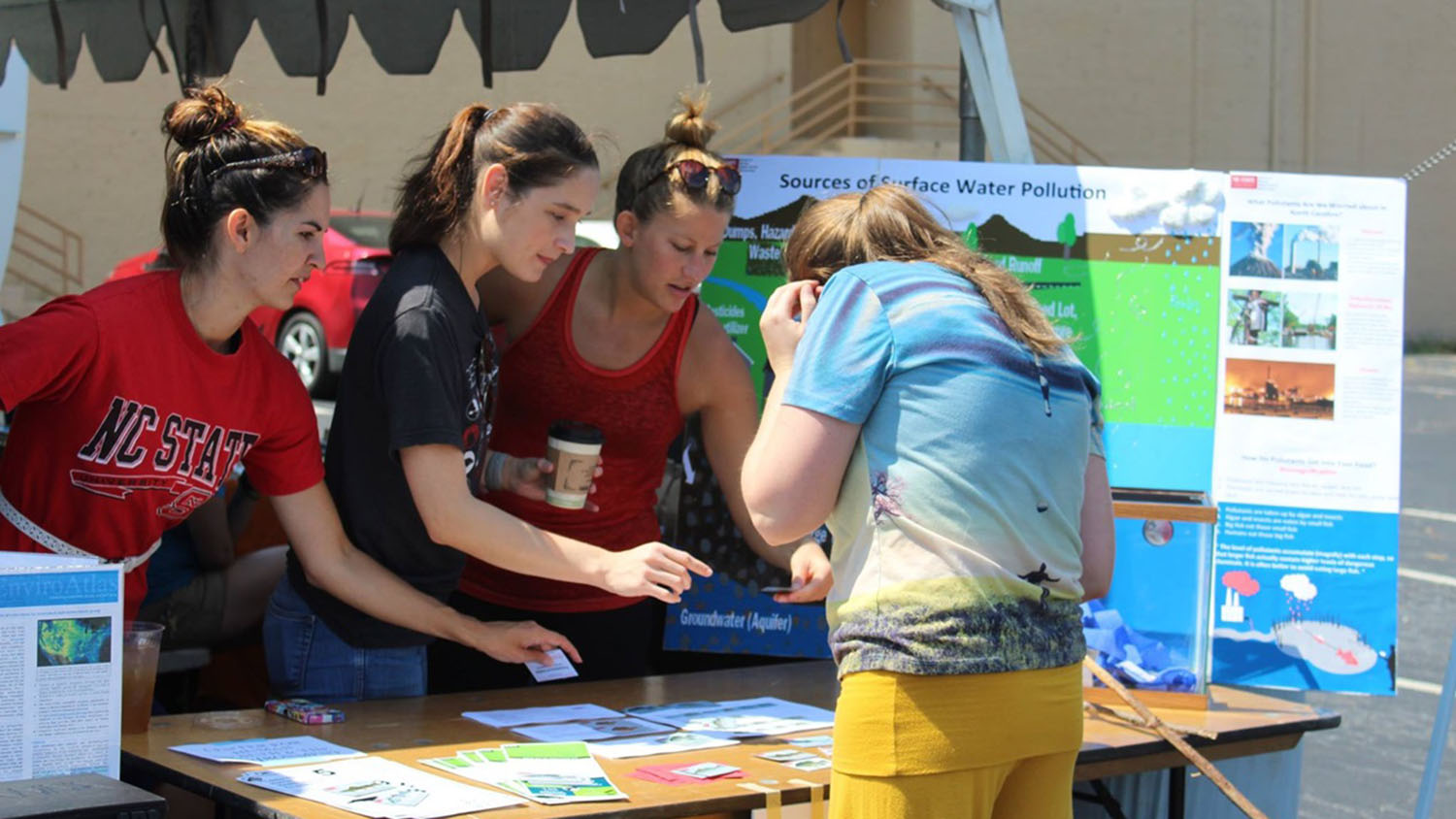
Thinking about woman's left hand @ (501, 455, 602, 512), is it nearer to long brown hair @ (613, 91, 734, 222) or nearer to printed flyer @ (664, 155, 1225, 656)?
long brown hair @ (613, 91, 734, 222)

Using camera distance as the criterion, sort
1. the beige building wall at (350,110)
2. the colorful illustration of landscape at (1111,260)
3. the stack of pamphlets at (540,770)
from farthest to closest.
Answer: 1. the beige building wall at (350,110)
2. the colorful illustration of landscape at (1111,260)
3. the stack of pamphlets at (540,770)

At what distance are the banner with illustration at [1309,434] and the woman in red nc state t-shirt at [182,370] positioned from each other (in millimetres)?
1932

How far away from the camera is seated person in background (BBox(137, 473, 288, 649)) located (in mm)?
3395

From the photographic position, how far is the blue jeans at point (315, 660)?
8.21 feet

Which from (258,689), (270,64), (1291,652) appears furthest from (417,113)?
(1291,652)

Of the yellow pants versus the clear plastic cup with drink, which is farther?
the clear plastic cup with drink

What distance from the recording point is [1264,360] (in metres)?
3.21

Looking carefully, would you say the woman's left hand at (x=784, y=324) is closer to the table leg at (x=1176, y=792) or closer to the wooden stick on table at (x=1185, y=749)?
the wooden stick on table at (x=1185, y=749)

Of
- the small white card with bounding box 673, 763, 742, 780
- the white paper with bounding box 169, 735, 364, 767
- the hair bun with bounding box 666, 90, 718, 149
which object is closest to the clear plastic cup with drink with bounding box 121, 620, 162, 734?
the white paper with bounding box 169, 735, 364, 767

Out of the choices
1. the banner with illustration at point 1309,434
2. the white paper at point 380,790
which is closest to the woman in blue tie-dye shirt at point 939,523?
the white paper at point 380,790

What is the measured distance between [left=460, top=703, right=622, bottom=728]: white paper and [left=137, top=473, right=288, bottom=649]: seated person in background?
119cm

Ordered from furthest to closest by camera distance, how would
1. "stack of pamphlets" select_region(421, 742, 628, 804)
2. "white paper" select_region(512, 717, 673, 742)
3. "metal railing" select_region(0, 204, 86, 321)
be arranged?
1. "metal railing" select_region(0, 204, 86, 321)
2. "white paper" select_region(512, 717, 673, 742)
3. "stack of pamphlets" select_region(421, 742, 628, 804)

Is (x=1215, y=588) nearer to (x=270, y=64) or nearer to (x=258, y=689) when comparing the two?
(x=258, y=689)

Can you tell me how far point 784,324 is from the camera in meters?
2.02
